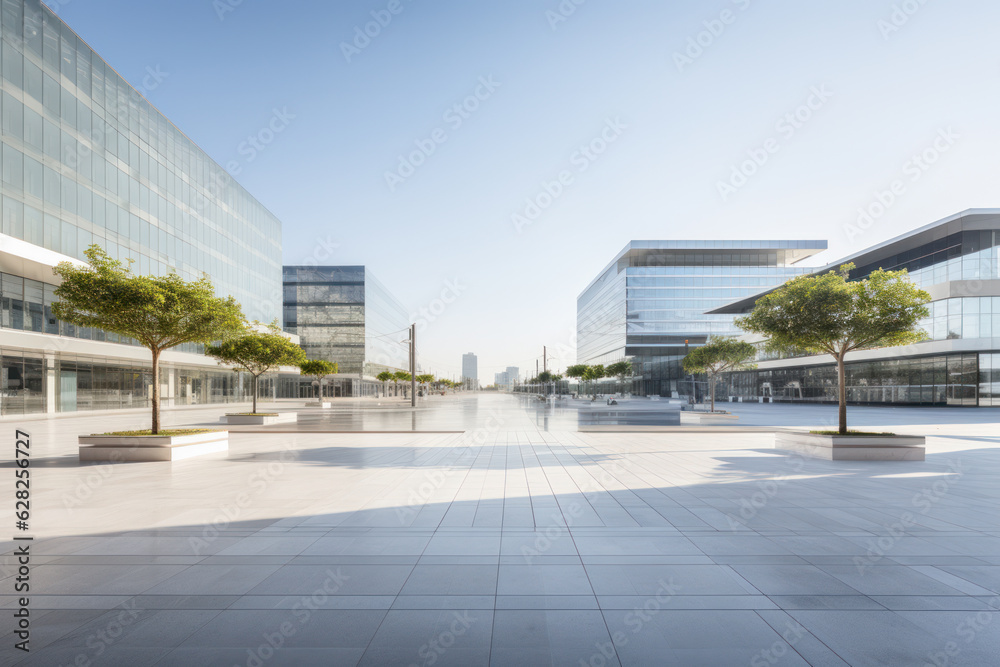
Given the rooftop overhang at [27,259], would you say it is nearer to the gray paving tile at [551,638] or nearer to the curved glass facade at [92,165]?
the curved glass facade at [92,165]

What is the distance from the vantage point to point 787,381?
63438 mm

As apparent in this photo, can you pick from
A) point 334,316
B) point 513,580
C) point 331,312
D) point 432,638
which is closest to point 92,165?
point 513,580

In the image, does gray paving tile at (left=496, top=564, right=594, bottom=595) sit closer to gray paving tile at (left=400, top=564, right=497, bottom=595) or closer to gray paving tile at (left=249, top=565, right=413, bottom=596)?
gray paving tile at (left=400, top=564, right=497, bottom=595)

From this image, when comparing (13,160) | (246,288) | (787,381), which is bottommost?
A: (787,381)

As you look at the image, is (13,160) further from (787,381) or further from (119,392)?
(787,381)

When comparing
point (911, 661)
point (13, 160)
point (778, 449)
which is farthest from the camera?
point (13, 160)

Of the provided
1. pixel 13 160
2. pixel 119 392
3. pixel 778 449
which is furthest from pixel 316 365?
pixel 778 449

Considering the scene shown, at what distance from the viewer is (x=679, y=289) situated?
9269 cm

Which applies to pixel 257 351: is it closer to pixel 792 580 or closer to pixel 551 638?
pixel 551 638

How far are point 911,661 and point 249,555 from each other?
6396 millimetres

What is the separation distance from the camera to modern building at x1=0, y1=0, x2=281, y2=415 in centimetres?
2909

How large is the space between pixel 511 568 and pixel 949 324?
51300 mm

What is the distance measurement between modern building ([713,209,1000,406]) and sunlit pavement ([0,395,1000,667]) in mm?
39748

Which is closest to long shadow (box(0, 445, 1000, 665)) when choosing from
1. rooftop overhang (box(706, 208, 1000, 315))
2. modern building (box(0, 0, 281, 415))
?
rooftop overhang (box(706, 208, 1000, 315))
